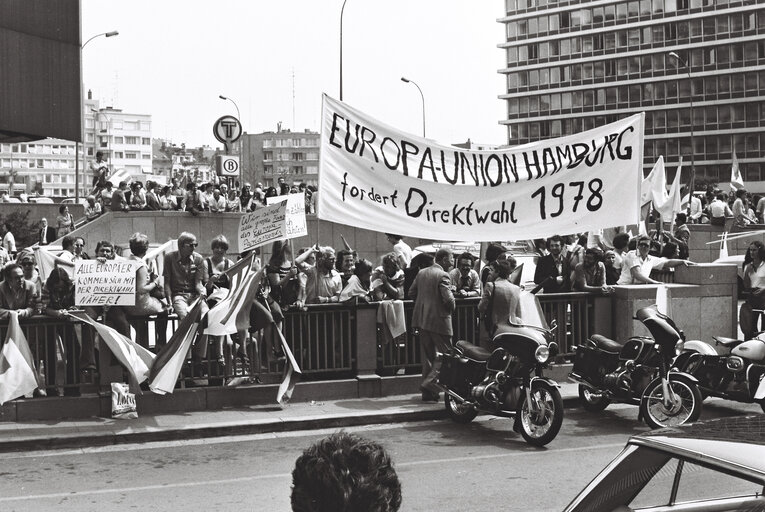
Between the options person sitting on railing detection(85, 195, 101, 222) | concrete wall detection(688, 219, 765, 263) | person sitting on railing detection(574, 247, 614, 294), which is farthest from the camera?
concrete wall detection(688, 219, 765, 263)

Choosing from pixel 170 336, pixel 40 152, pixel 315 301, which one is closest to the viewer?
pixel 170 336

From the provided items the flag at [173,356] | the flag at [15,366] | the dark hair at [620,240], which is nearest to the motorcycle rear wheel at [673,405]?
the dark hair at [620,240]

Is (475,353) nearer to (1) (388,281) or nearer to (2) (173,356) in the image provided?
(1) (388,281)

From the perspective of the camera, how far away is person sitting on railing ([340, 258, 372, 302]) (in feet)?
39.8

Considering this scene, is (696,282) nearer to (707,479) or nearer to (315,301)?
(315,301)

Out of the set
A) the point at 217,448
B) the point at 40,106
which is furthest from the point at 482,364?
the point at 40,106

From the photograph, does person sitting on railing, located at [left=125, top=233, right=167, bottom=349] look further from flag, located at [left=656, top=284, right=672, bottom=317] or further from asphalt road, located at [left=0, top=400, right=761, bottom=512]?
flag, located at [left=656, top=284, right=672, bottom=317]

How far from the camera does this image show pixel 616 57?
10750cm

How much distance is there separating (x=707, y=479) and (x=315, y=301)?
350 inches

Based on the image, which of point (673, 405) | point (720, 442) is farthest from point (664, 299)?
point (720, 442)

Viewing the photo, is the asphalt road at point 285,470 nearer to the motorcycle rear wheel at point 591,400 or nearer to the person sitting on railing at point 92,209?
the motorcycle rear wheel at point 591,400

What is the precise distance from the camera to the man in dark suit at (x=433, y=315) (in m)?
11.1

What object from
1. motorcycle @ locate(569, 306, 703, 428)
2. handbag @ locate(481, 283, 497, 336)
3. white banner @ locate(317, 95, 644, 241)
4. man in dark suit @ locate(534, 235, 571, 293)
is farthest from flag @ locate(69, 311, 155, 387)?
man in dark suit @ locate(534, 235, 571, 293)

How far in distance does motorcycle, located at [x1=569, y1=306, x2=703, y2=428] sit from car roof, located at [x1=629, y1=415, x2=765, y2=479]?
573 cm
